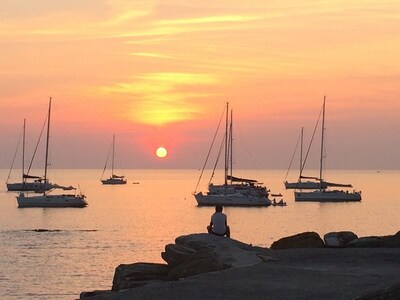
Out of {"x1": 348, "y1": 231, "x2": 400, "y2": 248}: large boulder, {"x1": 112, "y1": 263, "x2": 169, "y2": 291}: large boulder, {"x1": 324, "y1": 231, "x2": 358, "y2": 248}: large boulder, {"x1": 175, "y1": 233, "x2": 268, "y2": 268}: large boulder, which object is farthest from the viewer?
{"x1": 324, "y1": 231, "x2": 358, "y2": 248}: large boulder

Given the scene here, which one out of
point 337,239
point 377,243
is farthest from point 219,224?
point 377,243

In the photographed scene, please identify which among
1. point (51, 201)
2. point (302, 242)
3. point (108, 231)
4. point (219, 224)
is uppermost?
point (219, 224)

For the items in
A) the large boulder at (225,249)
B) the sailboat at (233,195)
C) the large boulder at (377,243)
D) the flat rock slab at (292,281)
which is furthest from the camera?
the sailboat at (233,195)

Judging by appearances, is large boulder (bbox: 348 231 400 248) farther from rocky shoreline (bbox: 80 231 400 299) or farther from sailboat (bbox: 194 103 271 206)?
sailboat (bbox: 194 103 271 206)

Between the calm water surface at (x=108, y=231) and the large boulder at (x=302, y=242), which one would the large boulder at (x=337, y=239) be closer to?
the large boulder at (x=302, y=242)

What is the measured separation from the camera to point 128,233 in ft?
264

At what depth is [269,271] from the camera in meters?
15.9

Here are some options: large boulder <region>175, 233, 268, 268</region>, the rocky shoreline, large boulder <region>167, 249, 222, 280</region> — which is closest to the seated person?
the rocky shoreline

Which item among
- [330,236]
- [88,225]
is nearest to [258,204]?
[88,225]

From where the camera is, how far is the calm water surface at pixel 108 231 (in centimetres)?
4569

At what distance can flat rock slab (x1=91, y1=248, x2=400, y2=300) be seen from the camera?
13.4 m

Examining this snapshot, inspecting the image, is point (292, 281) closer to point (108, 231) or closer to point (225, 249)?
point (225, 249)

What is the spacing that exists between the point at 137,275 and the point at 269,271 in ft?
15.3

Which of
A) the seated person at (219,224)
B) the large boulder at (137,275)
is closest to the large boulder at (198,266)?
the large boulder at (137,275)
